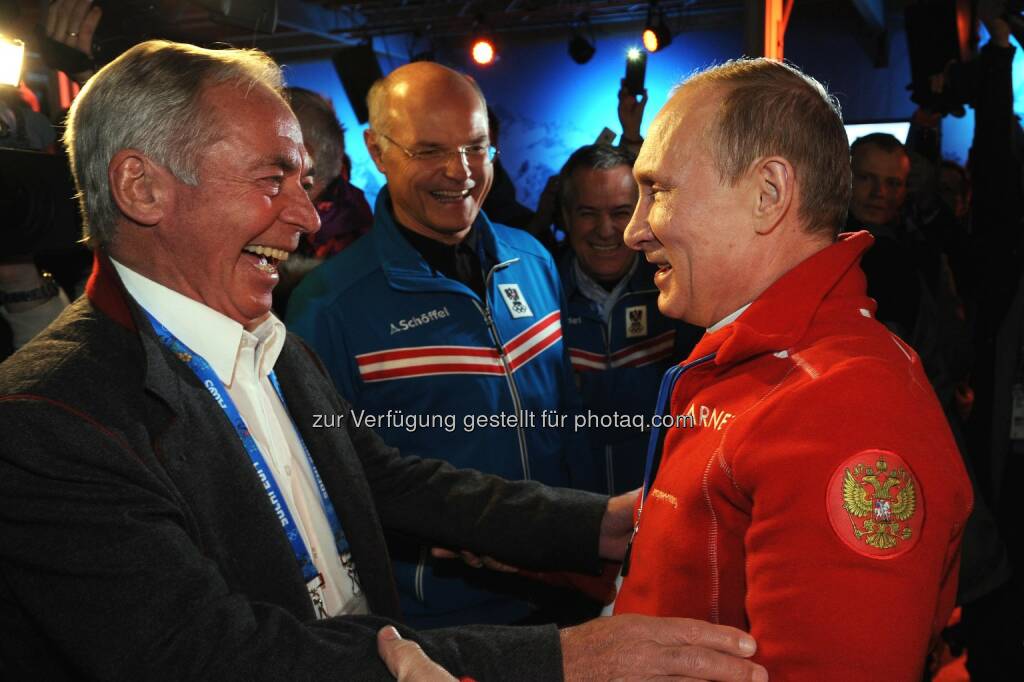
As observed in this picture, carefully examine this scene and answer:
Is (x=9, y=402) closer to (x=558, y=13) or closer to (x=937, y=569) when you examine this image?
(x=937, y=569)

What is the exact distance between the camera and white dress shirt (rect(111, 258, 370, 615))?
4.99ft

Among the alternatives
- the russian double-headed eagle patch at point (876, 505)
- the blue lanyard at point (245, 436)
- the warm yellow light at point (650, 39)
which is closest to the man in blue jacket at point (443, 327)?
the blue lanyard at point (245, 436)

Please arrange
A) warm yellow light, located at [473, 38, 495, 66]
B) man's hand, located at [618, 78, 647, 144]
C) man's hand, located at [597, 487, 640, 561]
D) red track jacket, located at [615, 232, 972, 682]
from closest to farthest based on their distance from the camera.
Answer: red track jacket, located at [615, 232, 972, 682] < man's hand, located at [597, 487, 640, 561] < man's hand, located at [618, 78, 647, 144] < warm yellow light, located at [473, 38, 495, 66]

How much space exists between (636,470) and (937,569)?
5.84 ft

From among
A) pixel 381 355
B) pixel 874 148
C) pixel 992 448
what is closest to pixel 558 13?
pixel 874 148

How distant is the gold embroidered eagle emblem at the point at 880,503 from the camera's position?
3.43 ft

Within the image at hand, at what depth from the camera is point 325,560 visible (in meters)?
1.63

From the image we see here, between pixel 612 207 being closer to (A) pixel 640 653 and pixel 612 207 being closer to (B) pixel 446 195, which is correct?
(B) pixel 446 195

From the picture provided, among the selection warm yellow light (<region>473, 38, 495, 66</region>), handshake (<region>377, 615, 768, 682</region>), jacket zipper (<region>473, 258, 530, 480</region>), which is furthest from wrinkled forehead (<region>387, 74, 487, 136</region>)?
warm yellow light (<region>473, 38, 495, 66</region>)

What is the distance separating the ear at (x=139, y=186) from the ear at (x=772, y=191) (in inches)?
39.6

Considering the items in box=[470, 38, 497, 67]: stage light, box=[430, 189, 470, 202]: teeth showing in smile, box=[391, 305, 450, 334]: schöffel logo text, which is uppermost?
box=[470, 38, 497, 67]: stage light

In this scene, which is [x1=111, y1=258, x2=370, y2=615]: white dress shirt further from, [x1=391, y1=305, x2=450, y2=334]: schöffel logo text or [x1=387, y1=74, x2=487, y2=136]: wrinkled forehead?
[x1=387, y1=74, x2=487, y2=136]: wrinkled forehead

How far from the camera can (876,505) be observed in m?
1.04

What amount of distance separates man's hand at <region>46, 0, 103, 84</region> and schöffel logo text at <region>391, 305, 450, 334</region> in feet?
4.18
